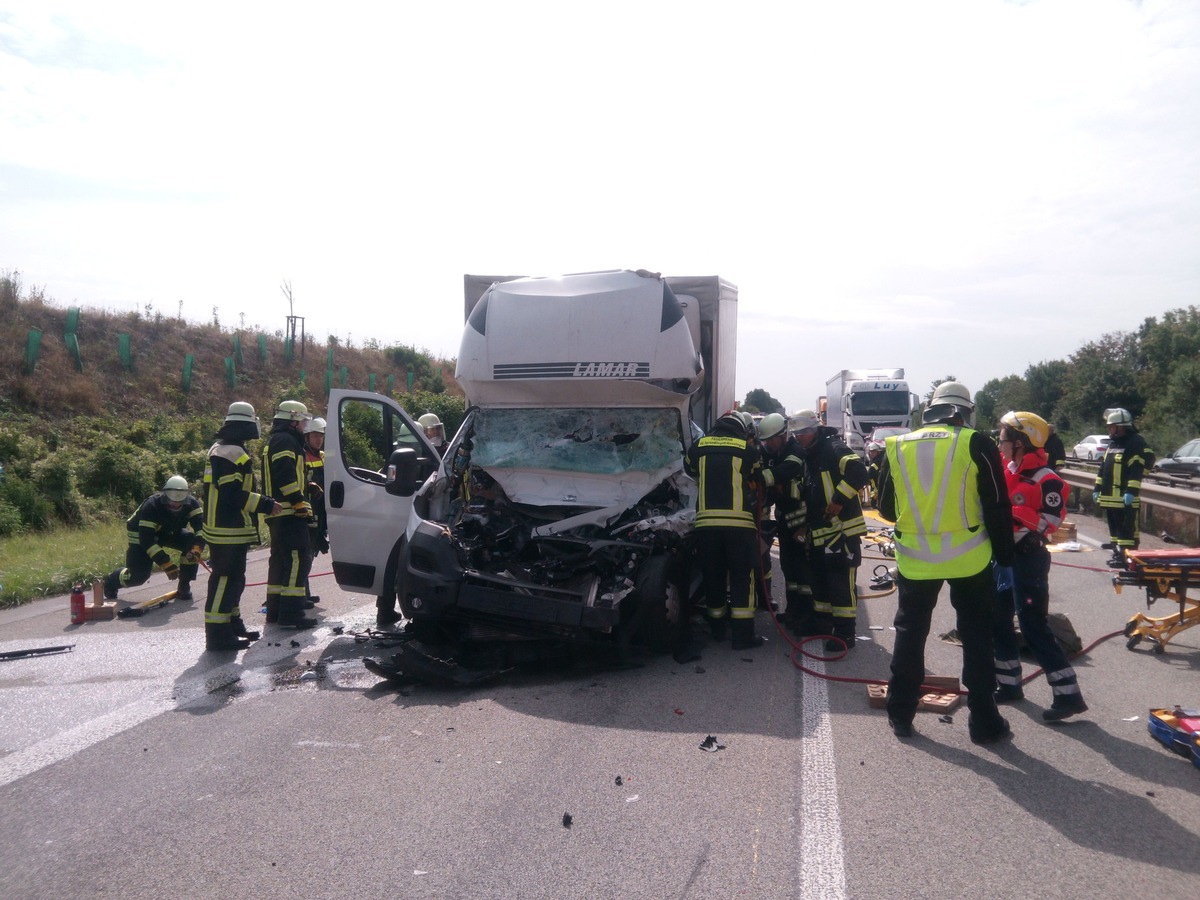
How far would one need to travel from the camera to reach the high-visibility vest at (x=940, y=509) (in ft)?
16.8

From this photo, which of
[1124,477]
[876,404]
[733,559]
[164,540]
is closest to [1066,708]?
[733,559]

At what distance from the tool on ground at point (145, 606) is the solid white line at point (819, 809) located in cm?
644

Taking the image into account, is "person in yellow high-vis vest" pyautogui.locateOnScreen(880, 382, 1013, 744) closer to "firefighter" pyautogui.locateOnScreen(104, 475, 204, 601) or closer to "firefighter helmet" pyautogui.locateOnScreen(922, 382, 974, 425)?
"firefighter helmet" pyautogui.locateOnScreen(922, 382, 974, 425)

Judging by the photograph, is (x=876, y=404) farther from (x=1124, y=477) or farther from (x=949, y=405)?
(x=949, y=405)

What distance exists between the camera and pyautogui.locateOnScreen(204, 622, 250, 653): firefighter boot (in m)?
7.37

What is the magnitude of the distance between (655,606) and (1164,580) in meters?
3.59

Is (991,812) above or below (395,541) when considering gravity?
below

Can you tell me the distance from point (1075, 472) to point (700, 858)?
18.0 metres

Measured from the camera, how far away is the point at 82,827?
408 cm

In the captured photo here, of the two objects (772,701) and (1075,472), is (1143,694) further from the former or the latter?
(1075,472)

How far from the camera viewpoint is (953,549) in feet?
16.9

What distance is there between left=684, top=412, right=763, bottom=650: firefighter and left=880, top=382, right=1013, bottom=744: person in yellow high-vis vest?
1.85 meters

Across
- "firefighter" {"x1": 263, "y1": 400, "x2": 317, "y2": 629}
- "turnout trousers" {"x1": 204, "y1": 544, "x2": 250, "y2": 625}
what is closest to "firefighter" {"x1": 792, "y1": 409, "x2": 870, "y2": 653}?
"firefighter" {"x1": 263, "y1": 400, "x2": 317, "y2": 629}

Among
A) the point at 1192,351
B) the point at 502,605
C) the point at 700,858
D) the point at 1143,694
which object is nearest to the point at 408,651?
the point at 502,605
